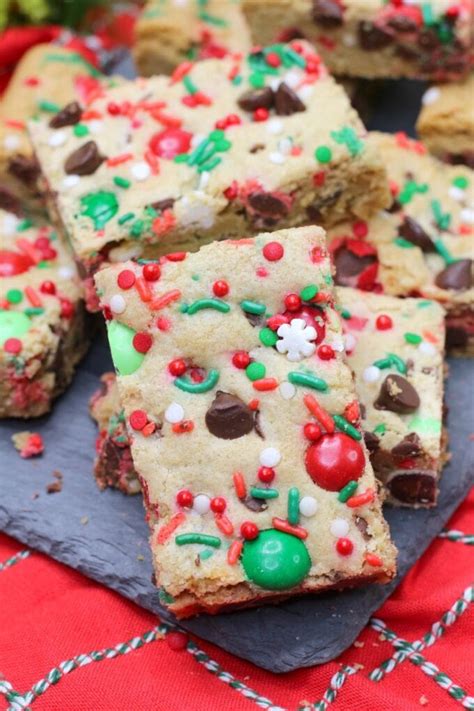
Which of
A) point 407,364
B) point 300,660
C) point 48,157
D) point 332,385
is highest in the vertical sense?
point 48,157

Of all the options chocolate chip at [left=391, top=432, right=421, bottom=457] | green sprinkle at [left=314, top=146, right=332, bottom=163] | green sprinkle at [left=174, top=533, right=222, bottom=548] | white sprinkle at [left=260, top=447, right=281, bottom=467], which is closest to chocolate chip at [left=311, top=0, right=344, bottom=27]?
green sprinkle at [left=314, top=146, right=332, bottom=163]

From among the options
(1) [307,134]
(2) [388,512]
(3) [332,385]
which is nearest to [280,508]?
(3) [332,385]

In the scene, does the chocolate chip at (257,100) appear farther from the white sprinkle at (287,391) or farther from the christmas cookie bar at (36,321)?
the white sprinkle at (287,391)

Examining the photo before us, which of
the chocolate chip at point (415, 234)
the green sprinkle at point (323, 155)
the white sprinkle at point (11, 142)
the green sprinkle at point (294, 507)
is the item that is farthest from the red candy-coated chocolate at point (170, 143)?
the green sprinkle at point (294, 507)

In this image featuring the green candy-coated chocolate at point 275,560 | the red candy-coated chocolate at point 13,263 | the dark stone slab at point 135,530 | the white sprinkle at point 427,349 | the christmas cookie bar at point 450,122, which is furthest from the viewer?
the christmas cookie bar at point 450,122

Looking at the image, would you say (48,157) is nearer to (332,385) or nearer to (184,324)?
(184,324)

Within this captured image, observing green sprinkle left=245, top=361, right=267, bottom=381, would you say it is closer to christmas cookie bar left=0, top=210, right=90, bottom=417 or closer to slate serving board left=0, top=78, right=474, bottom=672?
slate serving board left=0, top=78, right=474, bottom=672

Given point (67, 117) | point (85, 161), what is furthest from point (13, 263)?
point (67, 117)
